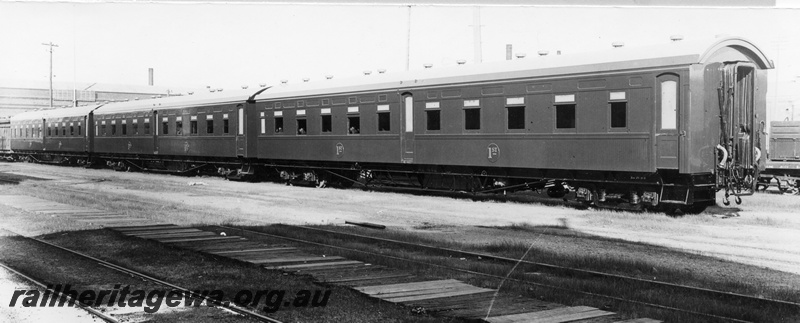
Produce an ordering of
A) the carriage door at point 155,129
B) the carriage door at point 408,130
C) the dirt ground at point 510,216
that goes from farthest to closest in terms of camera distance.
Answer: the carriage door at point 155,129 < the carriage door at point 408,130 < the dirt ground at point 510,216

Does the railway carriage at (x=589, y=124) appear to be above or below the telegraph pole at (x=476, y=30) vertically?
below

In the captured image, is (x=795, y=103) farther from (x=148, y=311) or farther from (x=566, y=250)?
(x=148, y=311)

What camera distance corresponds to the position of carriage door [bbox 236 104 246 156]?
26953mm

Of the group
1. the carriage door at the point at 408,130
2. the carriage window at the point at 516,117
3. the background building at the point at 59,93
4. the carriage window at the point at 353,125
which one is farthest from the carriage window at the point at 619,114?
the background building at the point at 59,93

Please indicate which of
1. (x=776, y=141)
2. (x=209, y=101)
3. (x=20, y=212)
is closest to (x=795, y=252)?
(x=776, y=141)

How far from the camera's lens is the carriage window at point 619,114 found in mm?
14951

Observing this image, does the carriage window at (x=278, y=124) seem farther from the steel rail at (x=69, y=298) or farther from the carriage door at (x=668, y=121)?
the steel rail at (x=69, y=298)

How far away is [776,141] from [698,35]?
1172 centimetres

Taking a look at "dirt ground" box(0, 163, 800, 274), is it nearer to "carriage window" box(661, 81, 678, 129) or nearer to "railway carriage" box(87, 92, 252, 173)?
"carriage window" box(661, 81, 678, 129)

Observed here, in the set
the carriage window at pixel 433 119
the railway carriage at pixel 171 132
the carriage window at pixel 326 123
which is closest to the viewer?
the carriage window at pixel 433 119

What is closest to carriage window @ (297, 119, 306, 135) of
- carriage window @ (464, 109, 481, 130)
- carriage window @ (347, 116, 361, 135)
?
carriage window @ (347, 116, 361, 135)

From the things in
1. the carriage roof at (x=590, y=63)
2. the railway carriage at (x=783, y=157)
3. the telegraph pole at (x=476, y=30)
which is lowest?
the railway carriage at (x=783, y=157)

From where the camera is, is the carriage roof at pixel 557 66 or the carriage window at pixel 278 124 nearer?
the carriage roof at pixel 557 66

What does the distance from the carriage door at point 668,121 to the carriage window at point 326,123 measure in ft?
37.5
